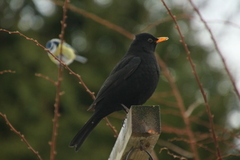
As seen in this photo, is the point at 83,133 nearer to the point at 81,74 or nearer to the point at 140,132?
the point at 140,132

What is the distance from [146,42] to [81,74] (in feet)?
13.4

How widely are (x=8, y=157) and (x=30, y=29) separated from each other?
2.09 m

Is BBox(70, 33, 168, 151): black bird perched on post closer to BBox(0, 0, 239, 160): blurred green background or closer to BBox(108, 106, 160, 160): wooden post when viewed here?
BBox(108, 106, 160, 160): wooden post

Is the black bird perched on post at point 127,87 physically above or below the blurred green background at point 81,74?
below

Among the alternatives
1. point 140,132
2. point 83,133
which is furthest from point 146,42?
point 140,132

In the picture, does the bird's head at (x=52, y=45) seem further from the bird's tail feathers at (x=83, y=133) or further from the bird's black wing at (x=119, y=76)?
the bird's tail feathers at (x=83, y=133)

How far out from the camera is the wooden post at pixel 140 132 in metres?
2.36

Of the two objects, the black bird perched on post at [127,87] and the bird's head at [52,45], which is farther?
the bird's head at [52,45]

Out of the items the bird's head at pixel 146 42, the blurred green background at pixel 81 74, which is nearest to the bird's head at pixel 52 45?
the bird's head at pixel 146 42

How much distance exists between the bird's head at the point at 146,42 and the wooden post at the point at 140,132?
5.13 feet

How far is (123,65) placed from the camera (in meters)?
3.77

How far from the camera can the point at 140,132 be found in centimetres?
234

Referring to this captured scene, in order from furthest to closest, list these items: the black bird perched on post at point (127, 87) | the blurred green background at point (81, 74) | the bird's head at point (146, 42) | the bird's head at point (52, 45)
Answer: the blurred green background at point (81, 74)
the bird's head at point (52, 45)
the bird's head at point (146, 42)
the black bird perched on post at point (127, 87)

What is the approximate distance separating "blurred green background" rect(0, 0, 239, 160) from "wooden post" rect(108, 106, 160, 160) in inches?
180
